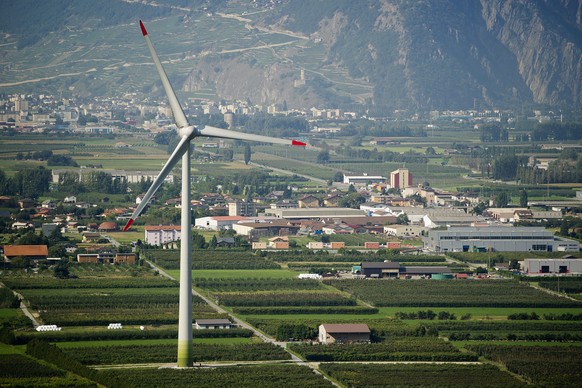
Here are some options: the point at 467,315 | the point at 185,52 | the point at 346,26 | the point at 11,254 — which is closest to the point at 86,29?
the point at 185,52

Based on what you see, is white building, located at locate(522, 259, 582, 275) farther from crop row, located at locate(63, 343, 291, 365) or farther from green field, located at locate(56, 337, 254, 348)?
crop row, located at locate(63, 343, 291, 365)

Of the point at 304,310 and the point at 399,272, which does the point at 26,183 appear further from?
the point at 304,310

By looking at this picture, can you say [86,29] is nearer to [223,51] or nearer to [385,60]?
[223,51]

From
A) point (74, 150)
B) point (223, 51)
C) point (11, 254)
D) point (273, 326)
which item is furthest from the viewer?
point (223, 51)

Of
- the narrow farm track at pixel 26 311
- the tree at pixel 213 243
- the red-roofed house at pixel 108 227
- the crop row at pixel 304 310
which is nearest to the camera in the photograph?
the narrow farm track at pixel 26 311

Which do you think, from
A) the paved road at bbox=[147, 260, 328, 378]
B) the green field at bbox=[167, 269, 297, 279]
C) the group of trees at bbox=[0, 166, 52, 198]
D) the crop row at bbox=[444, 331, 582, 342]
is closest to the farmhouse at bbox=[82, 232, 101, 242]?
the green field at bbox=[167, 269, 297, 279]

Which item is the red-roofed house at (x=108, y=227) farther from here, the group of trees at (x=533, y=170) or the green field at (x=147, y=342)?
the group of trees at (x=533, y=170)

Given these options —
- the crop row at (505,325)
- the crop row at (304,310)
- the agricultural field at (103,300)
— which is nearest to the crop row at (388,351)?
the crop row at (505,325)
